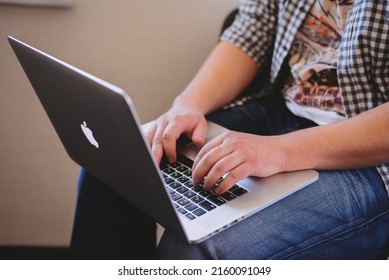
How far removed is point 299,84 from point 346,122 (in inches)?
8.5

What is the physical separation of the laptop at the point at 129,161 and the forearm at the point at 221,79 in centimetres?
19

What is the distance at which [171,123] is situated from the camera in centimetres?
94

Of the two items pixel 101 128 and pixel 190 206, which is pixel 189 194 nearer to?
pixel 190 206

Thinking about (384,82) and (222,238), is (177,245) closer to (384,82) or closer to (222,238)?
(222,238)

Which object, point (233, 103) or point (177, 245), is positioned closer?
point (177, 245)

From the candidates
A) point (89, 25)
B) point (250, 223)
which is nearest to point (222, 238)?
point (250, 223)

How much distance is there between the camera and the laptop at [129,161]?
0.63 meters

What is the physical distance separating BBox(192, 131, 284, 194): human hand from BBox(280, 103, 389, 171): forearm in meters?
0.03

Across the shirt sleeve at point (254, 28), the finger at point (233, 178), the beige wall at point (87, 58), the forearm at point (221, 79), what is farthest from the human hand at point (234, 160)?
the beige wall at point (87, 58)

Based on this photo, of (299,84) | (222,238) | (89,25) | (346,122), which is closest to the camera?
(222,238)

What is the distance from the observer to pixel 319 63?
101cm

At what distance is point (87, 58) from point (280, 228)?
750mm

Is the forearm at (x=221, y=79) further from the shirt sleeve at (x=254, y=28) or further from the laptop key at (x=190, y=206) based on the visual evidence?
the laptop key at (x=190, y=206)
